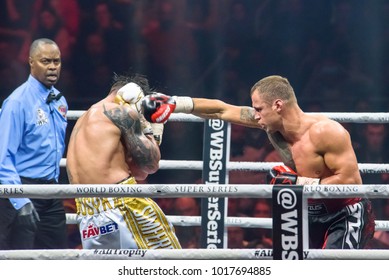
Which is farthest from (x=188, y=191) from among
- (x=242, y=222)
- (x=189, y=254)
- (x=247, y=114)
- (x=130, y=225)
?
(x=242, y=222)

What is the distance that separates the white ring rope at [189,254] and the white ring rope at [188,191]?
0.75ft

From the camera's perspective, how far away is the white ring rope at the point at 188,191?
12.3 feet

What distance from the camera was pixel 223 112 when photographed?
5.13 metres

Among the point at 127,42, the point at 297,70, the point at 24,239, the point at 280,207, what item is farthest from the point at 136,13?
the point at 280,207

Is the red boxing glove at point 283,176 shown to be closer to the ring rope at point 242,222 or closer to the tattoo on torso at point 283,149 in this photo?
the tattoo on torso at point 283,149

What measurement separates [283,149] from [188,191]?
1.08m

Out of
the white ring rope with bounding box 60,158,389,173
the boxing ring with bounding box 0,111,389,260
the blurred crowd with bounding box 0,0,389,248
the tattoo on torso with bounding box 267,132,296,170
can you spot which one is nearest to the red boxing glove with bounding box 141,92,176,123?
the tattoo on torso with bounding box 267,132,296,170

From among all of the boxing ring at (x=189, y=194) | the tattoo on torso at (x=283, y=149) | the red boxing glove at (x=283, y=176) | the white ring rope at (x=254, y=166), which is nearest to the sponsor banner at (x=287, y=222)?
the boxing ring at (x=189, y=194)

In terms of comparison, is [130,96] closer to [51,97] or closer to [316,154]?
[51,97]

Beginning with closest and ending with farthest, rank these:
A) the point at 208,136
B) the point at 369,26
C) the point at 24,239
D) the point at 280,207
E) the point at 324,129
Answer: the point at 280,207
the point at 324,129
the point at 24,239
the point at 208,136
the point at 369,26

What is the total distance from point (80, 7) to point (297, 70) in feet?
5.13

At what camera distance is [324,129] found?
4.61 metres

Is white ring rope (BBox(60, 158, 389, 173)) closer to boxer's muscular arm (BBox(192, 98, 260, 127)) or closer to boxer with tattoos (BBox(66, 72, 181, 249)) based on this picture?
boxer's muscular arm (BBox(192, 98, 260, 127))

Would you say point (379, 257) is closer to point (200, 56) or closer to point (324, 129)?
point (324, 129)
